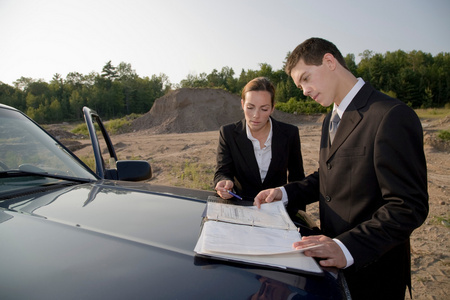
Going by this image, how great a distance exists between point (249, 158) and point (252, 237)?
1601 mm

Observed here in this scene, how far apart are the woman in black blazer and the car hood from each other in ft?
4.59

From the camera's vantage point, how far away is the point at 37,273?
0.93 m

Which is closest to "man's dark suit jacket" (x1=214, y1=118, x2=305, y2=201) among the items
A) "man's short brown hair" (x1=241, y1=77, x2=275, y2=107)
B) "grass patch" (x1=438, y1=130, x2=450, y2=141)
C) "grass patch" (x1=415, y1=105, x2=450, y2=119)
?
"man's short brown hair" (x1=241, y1=77, x2=275, y2=107)

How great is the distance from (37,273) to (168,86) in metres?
87.7

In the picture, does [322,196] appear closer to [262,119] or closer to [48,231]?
[262,119]

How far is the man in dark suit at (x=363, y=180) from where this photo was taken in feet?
4.29

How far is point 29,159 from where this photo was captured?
1905mm

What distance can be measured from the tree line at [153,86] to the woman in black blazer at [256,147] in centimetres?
4616

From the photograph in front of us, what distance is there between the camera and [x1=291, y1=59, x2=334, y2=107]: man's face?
5.67 feet

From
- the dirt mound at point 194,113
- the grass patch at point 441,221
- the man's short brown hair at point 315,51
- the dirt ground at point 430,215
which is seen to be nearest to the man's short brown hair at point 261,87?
the man's short brown hair at point 315,51

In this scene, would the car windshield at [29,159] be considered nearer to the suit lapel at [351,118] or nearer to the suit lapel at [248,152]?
the suit lapel at [248,152]

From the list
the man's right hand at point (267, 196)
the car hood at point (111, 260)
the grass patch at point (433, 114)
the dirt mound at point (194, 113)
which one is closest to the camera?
the car hood at point (111, 260)

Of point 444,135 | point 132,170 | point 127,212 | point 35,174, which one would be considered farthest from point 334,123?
point 444,135

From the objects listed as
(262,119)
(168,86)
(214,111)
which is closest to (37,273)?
(262,119)
